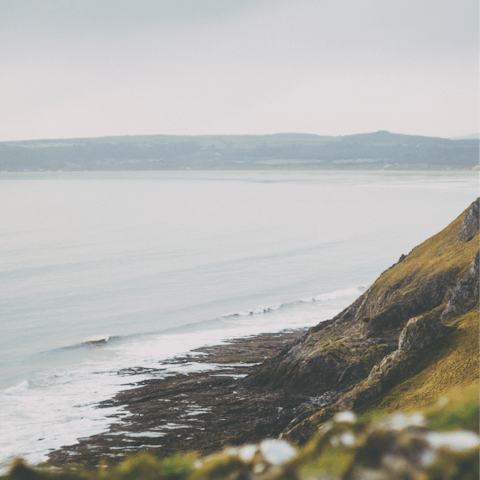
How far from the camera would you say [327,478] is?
4070mm

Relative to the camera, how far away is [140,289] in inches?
2116

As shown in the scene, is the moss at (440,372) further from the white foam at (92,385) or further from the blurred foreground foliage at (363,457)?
the blurred foreground foliage at (363,457)

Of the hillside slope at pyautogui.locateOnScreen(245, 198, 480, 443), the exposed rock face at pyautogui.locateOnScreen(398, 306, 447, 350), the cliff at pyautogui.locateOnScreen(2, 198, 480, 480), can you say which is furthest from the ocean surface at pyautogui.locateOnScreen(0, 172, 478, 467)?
the exposed rock face at pyautogui.locateOnScreen(398, 306, 447, 350)

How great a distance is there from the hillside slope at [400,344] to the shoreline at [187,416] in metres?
1.33

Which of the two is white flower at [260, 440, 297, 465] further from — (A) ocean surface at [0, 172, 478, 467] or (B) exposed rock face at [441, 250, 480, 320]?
(A) ocean surface at [0, 172, 478, 467]

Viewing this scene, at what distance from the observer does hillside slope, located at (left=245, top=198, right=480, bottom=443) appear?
49.2ft

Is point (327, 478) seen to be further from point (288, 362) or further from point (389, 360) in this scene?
point (288, 362)

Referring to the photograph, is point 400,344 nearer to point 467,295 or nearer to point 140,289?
point 467,295

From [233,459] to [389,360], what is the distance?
12712 millimetres

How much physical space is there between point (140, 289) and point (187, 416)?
34.2m

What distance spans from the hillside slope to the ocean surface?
321 inches

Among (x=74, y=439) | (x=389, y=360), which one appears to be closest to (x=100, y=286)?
(x=74, y=439)

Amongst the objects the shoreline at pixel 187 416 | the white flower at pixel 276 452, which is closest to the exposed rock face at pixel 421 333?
the shoreline at pixel 187 416

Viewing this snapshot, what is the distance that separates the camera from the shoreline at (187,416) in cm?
1794
